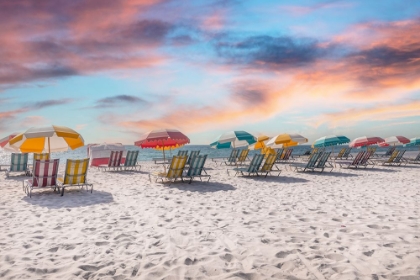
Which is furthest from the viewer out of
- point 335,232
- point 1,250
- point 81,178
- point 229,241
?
point 81,178

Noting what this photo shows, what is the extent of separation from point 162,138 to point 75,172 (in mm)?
2984

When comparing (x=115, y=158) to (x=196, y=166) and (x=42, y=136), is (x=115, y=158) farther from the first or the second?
(x=42, y=136)

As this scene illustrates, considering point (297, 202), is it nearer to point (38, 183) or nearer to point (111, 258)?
point (111, 258)

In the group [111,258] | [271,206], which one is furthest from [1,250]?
[271,206]

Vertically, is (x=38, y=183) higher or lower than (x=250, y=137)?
lower

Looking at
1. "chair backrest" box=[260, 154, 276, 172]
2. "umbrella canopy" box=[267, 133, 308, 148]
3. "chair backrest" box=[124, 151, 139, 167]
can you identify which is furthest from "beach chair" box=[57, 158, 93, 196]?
"umbrella canopy" box=[267, 133, 308, 148]

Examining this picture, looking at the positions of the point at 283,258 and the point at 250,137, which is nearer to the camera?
the point at 283,258

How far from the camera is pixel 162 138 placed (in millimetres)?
10305

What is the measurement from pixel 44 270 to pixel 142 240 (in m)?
1.34

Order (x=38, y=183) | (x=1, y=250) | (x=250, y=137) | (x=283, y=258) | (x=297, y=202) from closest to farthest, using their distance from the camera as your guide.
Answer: (x=283, y=258)
(x=1, y=250)
(x=297, y=202)
(x=38, y=183)
(x=250, y=137)

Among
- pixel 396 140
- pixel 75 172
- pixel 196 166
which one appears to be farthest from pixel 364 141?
Answer: pixel 75 172

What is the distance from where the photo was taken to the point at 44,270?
3461 mm

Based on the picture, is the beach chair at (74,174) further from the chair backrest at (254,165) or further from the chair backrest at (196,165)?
the chair backrest at (254,165)

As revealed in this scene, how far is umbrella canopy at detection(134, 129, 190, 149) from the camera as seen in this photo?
10.4 m
